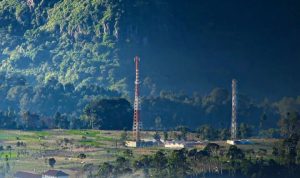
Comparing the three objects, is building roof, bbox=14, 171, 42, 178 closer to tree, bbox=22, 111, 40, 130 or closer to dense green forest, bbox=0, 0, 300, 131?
tree, bbox=22, 111, 40, 130

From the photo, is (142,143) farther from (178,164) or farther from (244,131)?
(178,164)

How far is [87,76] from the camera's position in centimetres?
14025

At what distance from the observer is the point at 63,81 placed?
14088 centimetres

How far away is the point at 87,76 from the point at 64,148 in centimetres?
4432

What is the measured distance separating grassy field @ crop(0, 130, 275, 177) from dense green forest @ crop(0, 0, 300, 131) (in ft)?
17.8

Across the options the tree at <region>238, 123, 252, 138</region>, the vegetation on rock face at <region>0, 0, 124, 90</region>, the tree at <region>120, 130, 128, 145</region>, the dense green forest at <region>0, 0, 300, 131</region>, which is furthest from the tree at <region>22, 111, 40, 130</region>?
the vegetation on rock face at <region>0, 0, 124, 90</region>

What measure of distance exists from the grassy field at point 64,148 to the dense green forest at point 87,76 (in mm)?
5439

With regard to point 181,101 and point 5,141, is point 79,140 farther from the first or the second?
point 181,101

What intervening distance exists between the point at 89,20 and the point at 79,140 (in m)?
46.3

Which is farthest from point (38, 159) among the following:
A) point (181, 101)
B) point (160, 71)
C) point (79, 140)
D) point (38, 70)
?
point (38, 70)

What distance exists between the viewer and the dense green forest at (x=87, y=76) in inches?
4500

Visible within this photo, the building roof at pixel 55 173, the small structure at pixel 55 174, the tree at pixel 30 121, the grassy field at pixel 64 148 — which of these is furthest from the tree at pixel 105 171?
the tree at pixel 30 121

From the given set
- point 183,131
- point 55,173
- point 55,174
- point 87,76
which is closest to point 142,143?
point 183,131

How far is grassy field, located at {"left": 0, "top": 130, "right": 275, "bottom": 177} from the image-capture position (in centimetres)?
8981
